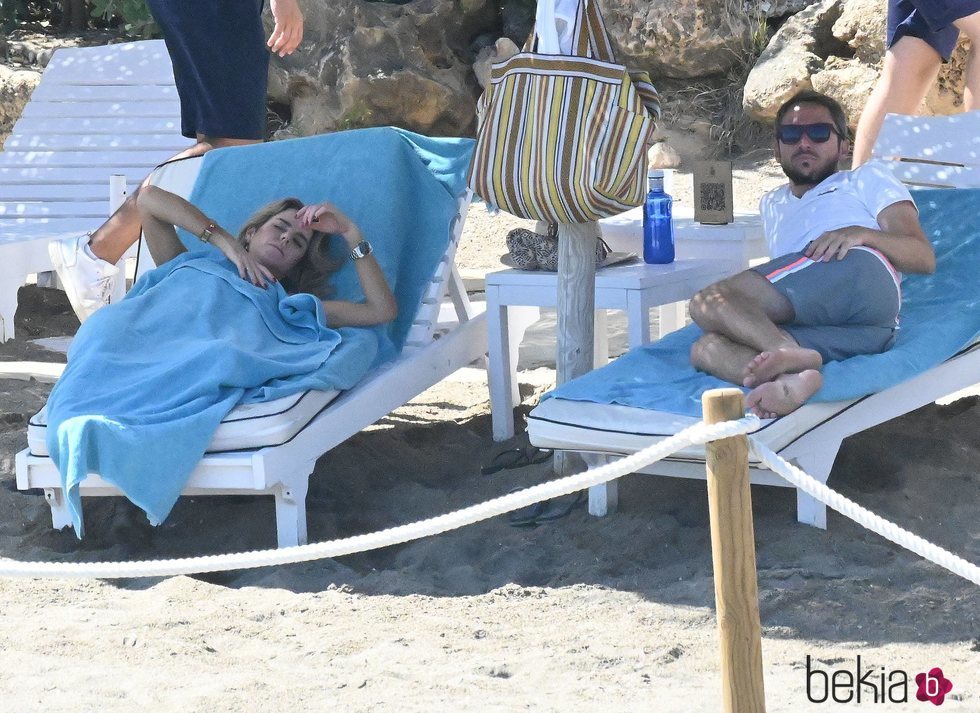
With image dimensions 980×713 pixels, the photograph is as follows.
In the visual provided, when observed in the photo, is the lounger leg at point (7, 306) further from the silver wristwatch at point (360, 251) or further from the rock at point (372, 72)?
the rock at point (372, 72)

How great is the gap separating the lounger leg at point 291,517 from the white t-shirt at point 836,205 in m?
1.63

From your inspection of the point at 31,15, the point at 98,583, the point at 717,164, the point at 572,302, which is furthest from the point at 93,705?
the point at 31,15

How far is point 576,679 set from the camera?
9.00 ft

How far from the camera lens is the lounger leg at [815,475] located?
347 centimetres

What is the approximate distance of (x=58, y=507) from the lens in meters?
3.71

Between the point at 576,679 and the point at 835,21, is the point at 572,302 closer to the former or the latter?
the point at 576,679

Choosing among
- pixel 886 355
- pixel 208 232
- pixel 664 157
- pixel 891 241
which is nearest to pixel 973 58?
pixel 891 241

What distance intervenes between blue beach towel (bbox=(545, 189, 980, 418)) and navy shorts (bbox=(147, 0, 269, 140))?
6.79 ft

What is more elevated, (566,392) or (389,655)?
(566,392)

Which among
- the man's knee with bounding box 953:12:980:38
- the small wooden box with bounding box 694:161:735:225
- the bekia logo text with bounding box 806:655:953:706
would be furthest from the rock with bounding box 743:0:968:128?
the bekia logo text with bounding box 806:655:953:706

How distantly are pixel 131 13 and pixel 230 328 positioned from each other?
300 inches

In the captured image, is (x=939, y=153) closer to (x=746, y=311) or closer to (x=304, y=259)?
(x=746, y=311)

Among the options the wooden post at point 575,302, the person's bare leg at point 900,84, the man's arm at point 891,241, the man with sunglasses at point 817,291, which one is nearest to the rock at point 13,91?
the person's bare leg at point 900,84

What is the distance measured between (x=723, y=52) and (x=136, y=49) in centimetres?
410
